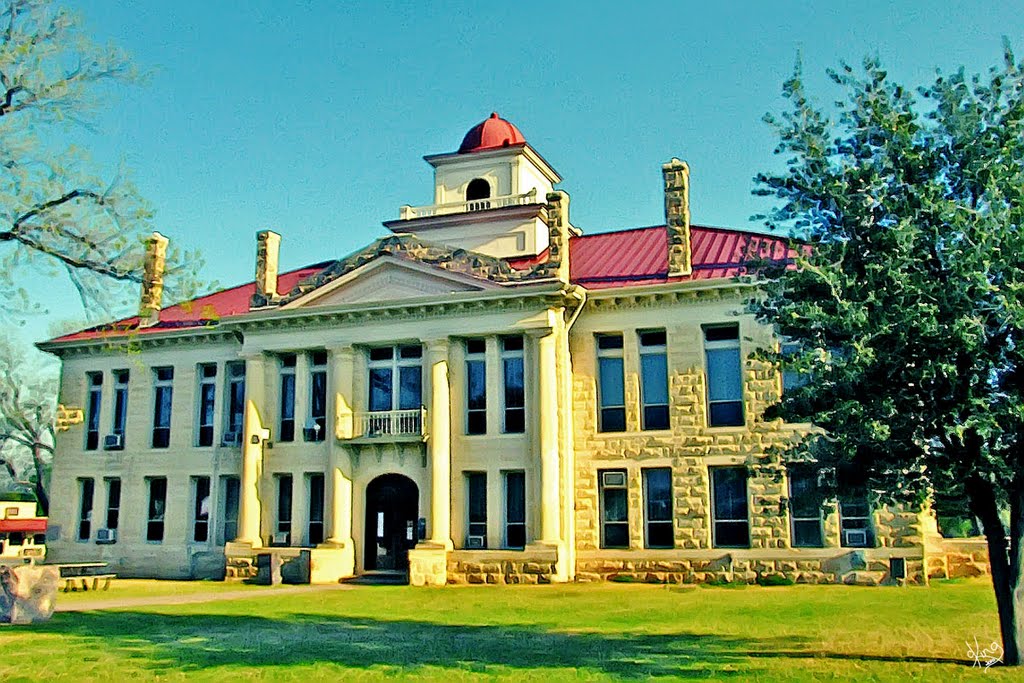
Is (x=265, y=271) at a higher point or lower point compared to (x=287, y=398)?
higher

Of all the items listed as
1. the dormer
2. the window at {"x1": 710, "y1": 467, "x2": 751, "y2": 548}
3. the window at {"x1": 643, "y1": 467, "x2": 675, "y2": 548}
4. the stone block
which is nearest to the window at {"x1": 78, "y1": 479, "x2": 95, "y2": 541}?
the dormer

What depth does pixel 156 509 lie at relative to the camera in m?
32.3

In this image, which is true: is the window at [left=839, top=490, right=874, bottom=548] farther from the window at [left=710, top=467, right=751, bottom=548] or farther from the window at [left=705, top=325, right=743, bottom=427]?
the window at [left=705, top=325, right=743, bottom=427]

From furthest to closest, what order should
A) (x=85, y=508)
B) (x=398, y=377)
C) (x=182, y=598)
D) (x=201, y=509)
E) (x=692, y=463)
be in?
(x=85, y=508), (x=201, y=509), (x=398, y=377), (x=692, y=463), (x=182, y=598)

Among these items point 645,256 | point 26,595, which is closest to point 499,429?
point 645,256

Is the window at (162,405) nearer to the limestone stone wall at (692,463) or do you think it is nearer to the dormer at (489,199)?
the dormer at (489,199)

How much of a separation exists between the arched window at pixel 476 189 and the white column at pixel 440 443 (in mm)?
9549

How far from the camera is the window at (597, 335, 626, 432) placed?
27234 mm

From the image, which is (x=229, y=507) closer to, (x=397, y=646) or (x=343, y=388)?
(x=343, y=388)

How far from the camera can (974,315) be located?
10562 mm

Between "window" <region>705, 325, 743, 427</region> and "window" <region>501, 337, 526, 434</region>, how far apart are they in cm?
520

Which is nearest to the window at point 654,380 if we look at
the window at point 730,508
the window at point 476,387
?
the window at point 730,508

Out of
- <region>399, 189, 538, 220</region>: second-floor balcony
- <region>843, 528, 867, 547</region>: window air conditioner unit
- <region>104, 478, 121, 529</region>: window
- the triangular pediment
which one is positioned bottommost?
<region>843, 528, 867, 547</region>: window air conditioner unit

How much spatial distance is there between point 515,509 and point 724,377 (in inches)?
270
